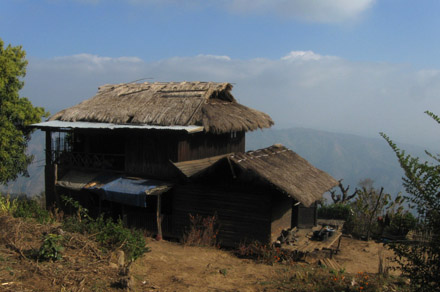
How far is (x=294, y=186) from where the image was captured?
40.8ft

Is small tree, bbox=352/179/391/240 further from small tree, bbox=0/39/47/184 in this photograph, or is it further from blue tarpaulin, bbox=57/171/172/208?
small tree, bbox=0/39/47/184

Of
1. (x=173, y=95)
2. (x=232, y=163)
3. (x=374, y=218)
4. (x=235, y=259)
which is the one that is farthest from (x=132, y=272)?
(x=374, y=218)

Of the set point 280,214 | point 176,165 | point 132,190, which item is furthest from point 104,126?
point 280,214

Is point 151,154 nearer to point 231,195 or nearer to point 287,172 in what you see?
point 231,195

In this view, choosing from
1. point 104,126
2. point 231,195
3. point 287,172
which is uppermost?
point 104,126

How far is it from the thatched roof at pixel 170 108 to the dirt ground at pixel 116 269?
16.3ft

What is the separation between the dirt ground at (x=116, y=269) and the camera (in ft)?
22.6

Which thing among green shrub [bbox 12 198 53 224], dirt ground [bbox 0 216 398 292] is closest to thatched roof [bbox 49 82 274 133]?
green shrub [bbox 12 198 53 224]

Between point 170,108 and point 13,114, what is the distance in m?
8.24

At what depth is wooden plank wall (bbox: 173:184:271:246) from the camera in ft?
41.0

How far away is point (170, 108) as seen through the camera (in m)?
14.9

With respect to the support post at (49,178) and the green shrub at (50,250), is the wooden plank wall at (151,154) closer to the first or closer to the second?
the support post at (49,178)

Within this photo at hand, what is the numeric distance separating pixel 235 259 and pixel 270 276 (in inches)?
90.9

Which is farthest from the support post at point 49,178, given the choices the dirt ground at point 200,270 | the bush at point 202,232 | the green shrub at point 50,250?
the green shrub at point 50,250
